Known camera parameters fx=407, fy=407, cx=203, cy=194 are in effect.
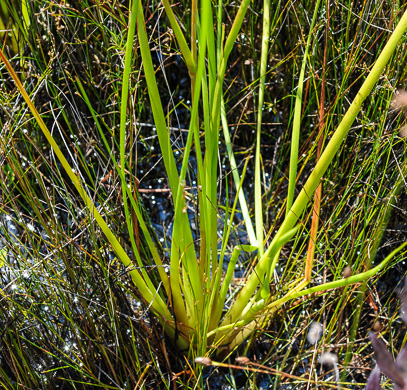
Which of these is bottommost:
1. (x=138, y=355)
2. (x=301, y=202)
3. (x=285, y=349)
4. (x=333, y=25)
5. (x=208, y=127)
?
(x=285, y=349)

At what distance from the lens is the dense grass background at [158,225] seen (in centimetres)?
84

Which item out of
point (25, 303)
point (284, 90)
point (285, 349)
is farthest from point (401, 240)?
point (25, 303)

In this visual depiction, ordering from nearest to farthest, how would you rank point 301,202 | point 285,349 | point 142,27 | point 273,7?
point 142,27 → point 301,202 → point 285,349 → point 273,7

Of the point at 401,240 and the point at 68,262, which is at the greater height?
the point at 68,262

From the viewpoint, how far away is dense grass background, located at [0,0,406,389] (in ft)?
2.75

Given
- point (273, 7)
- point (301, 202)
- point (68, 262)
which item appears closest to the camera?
point (301, 202)

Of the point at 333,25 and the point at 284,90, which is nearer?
the point at 333,25

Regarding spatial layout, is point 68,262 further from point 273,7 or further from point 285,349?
point 273,7

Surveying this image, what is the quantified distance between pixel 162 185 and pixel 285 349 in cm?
57

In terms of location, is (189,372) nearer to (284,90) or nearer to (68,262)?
(68,262)

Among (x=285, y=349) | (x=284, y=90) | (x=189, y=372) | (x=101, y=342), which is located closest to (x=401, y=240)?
(x=285, y=349)

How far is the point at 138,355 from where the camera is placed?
0.86 m

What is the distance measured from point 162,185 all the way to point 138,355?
1.69 ft

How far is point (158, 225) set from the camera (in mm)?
1188
